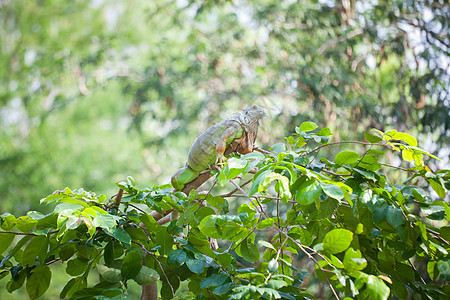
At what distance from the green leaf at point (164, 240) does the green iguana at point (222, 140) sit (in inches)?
11.2

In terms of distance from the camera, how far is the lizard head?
1.37 metres

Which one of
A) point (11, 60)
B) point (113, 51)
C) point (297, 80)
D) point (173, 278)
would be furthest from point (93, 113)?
point (173, 278)

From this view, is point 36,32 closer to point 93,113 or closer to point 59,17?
point 59,17

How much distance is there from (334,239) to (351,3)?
3.81 meters

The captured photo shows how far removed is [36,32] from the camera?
880 cm

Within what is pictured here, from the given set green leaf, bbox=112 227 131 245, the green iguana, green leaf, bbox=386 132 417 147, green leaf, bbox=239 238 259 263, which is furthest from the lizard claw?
green leaf, bbox=386 132 417 147

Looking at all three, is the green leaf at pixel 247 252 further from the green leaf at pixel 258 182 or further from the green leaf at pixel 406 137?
the green leaf at pixel 406 137

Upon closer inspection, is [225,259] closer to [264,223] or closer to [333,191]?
[264,223]

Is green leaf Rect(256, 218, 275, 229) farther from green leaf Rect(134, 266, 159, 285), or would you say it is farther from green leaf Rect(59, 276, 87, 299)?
green leaf Rect(59, 276, 87, 299)

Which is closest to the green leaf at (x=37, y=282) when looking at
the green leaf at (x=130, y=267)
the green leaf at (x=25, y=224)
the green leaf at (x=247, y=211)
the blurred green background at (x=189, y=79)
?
the green leaf at (x=25, y=224)

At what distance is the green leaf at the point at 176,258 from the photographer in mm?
1056

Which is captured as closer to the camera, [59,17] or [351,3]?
[351,3]

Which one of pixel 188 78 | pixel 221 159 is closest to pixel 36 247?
pixel 221 159

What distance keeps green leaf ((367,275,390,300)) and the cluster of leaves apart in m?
0.05
